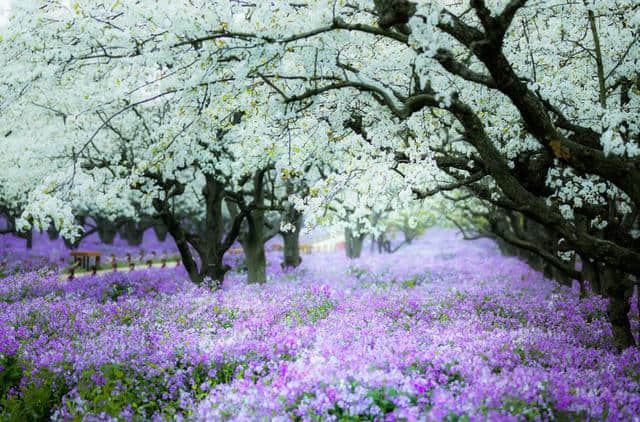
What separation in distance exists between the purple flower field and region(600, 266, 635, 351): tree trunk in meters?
0.38

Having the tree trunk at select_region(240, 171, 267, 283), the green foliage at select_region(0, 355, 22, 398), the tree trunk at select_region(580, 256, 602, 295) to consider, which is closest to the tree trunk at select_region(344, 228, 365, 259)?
the tree trunk at select_region(240, 171, 267, 283)

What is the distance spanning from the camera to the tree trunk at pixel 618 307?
7695 millimetres

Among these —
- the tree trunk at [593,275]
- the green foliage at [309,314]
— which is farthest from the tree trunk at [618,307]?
the green foliage at [309,314]

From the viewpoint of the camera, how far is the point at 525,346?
7.25m

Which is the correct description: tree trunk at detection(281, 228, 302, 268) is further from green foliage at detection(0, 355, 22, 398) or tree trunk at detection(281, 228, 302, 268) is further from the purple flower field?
green foliage at detection(0, 355, 22, 398)

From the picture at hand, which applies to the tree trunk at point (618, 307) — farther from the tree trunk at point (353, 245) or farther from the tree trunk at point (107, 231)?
the tree trunk at point (107, 231)

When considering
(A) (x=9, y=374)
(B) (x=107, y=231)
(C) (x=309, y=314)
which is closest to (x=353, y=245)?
(B) (x=107, y=231)

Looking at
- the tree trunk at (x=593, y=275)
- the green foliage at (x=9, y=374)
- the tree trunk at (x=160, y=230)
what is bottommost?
the green foliage at (x=9, y=374)

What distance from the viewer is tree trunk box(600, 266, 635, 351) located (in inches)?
303

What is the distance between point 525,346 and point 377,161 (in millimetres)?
3647

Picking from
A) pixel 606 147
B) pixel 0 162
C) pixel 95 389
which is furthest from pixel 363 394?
pixel 0 162

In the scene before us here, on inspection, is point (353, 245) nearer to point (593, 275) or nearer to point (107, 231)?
point (593, 275)

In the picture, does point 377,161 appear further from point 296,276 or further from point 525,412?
point 296,276

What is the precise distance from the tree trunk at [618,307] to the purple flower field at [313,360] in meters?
0.38
